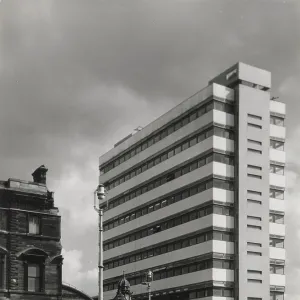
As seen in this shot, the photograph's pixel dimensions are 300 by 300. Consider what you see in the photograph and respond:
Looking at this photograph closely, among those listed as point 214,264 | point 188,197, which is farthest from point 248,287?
point 188,197

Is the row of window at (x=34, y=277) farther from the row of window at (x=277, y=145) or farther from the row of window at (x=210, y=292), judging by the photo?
the row of window at (x=277, y=145)

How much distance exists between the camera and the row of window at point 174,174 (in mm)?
86088

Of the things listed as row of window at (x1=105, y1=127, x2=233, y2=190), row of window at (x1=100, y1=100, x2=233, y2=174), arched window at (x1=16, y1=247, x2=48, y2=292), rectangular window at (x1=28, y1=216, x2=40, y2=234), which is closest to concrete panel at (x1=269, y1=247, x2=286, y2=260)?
row of window at (x1=105, y1=127, x2=233, y2=190)

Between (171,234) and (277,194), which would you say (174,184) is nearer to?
(171,234)

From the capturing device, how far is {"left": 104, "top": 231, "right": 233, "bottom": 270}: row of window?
84375mm

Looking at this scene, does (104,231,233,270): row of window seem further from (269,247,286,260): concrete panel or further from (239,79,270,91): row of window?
(239,79,270,91): row of window

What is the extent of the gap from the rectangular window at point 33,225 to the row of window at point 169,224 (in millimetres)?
36181

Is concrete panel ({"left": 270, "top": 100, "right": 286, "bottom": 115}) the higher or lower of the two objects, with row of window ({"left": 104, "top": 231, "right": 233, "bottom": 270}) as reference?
higher

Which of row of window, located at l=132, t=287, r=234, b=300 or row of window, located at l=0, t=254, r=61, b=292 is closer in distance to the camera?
row of window, located at l=0, t=254, r=61, b=292

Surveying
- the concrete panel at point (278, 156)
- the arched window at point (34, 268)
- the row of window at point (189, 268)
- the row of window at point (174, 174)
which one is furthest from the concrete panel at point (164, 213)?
the arched window at point (34, 268)

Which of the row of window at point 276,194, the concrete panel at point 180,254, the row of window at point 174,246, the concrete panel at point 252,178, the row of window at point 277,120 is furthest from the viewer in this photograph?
the row of window at point 277,120

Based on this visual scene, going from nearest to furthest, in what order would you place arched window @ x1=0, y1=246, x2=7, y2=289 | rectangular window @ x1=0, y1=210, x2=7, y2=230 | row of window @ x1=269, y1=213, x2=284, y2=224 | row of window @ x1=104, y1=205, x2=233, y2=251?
1. arched window @ x1=0, y1=246, x2=7, y2=289
2. rectangular window @ x1=0, y1=210, x2=7, y2=230
3. row of window @ x1=104, y1=205, x2=233, y2=251
4. row of window @ x1=269, y1=213, x2=284, y2=224

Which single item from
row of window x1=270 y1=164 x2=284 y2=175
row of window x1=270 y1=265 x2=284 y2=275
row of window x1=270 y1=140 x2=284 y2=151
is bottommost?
row of window x1=270 y1=265 x2=284 y2=275

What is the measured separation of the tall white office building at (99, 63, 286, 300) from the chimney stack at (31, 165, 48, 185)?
33.6m
